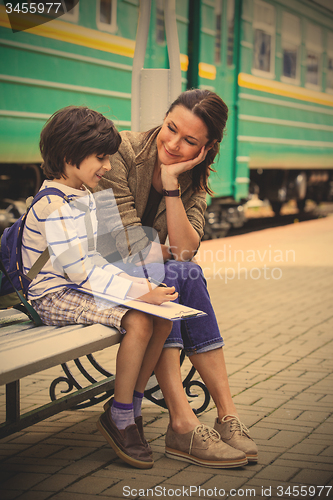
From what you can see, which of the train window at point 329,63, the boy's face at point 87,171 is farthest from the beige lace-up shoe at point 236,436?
the train window at point 329,63

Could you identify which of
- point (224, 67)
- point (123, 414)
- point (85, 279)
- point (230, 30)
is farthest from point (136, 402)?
point (230, 30)

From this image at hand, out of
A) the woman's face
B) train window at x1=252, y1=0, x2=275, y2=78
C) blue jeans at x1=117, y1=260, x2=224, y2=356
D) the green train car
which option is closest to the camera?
blue jeans at x1=117, y1=260, x2=224, y2=356

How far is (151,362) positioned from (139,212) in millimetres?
798

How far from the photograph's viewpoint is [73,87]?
591 cm

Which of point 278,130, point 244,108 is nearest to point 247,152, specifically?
point 244,108

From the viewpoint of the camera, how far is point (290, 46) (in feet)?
34.9

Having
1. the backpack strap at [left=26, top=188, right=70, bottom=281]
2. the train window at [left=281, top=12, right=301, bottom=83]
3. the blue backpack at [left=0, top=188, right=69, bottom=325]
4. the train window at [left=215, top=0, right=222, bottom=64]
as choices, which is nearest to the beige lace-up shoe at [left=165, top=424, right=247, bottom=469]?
the blue backpack at [left=0, top=188, right=69, bottom=325]

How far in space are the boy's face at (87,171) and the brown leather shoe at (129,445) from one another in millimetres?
973

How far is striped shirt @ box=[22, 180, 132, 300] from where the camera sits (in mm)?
2287

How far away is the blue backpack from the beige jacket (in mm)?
428

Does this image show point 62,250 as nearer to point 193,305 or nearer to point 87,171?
point 87,171

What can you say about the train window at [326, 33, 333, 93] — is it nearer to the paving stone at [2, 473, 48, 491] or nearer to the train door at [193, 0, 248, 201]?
A: the train door at [193, 0, 248, 201]

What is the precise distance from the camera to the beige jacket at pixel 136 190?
9.02ft

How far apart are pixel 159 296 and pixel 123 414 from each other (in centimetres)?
47
